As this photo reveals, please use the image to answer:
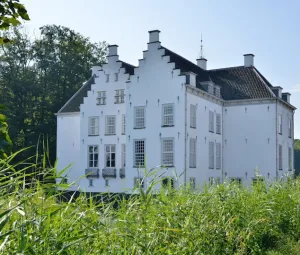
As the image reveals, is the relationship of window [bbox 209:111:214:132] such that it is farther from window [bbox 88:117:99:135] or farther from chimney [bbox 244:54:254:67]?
window [bbox 88:117:99:135]

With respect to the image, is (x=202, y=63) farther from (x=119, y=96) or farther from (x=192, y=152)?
(x=192, y=152)

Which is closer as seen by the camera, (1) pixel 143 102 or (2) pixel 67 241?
(2) pixel 67 241

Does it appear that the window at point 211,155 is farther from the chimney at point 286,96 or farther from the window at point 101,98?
the window at point 101,98

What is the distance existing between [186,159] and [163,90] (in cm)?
459

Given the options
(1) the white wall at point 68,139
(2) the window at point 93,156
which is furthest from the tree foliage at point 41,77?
(2) the window at point 93,156

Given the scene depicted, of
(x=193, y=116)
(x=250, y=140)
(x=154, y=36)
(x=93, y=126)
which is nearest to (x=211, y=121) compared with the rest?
(x=193, y=116)

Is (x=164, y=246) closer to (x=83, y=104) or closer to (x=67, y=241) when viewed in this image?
(x=67, y=241)

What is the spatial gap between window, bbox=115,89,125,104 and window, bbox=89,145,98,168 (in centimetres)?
359

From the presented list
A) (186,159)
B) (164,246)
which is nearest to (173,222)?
(164,246)

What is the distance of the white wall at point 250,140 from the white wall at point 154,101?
5.85m

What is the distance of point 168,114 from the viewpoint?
100.0ft

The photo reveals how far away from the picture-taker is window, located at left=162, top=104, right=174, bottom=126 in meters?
30.3

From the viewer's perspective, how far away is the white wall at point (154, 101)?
29.9 m

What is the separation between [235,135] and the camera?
3419cm
